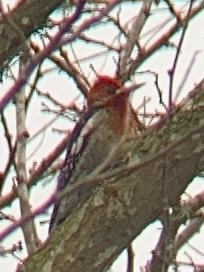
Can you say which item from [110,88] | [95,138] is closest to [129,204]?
[95,138]

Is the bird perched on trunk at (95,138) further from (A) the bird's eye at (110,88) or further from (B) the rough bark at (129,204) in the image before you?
(B) the rough bark at (129,204)

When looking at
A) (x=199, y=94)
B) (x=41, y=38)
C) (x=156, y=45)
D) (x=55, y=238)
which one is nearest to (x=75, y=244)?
(x=55, y=238)

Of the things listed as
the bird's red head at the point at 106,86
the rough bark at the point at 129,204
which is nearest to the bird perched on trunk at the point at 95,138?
the bird's red head at the point at 106,86

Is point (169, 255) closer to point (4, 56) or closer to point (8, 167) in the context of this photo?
point (4, 56)

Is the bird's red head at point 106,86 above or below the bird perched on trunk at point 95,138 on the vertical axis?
above

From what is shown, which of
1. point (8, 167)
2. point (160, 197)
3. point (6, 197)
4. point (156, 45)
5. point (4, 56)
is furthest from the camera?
point (156, 45)

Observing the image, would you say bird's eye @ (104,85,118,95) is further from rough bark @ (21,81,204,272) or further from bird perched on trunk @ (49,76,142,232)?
rough bark @ (21,81,204,272)
